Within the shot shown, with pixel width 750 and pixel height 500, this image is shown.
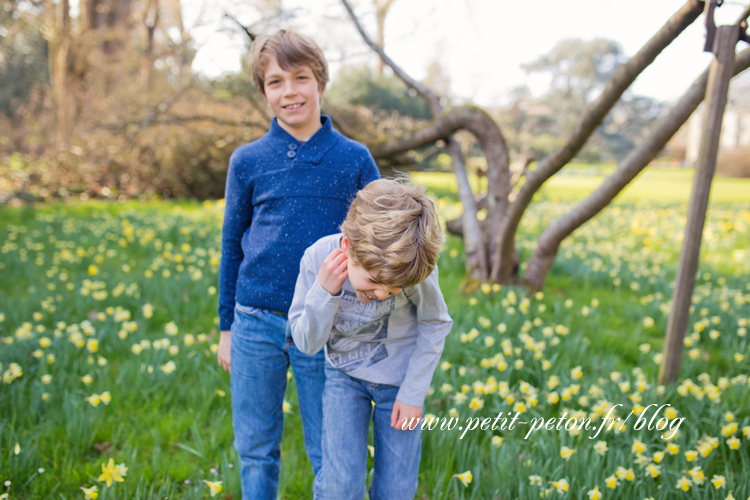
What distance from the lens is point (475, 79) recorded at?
11.1 meters

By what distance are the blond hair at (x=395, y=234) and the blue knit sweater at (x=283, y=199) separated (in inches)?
→ 14.2

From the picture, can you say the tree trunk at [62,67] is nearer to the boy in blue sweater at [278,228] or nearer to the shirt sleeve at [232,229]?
the shirt sleeve at [232,229]

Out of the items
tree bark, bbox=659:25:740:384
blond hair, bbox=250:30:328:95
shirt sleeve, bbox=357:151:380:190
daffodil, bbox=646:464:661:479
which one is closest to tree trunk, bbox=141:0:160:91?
blond hair, bbox=250:30:328:95

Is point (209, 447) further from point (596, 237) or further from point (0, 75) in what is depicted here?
point (0, 75)

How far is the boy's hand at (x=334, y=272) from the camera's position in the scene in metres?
1.27

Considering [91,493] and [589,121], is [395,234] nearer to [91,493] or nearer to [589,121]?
[91,493]

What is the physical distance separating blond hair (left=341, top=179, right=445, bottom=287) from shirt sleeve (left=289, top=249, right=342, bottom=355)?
14cm

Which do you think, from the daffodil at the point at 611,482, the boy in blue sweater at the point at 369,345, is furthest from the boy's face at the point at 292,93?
the daffodil at the point at 611,482

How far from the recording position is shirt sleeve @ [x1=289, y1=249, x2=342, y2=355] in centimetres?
129

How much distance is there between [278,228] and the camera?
1.61m

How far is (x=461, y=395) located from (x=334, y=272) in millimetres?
1226

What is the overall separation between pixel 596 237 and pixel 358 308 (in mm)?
5901

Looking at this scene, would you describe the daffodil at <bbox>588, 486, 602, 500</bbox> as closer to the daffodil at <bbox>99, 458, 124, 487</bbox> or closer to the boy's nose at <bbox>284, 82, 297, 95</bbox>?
the daffodil at <bbox>99, 458, 124, 487</bbox>

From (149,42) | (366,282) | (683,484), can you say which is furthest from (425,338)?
(149,42)
